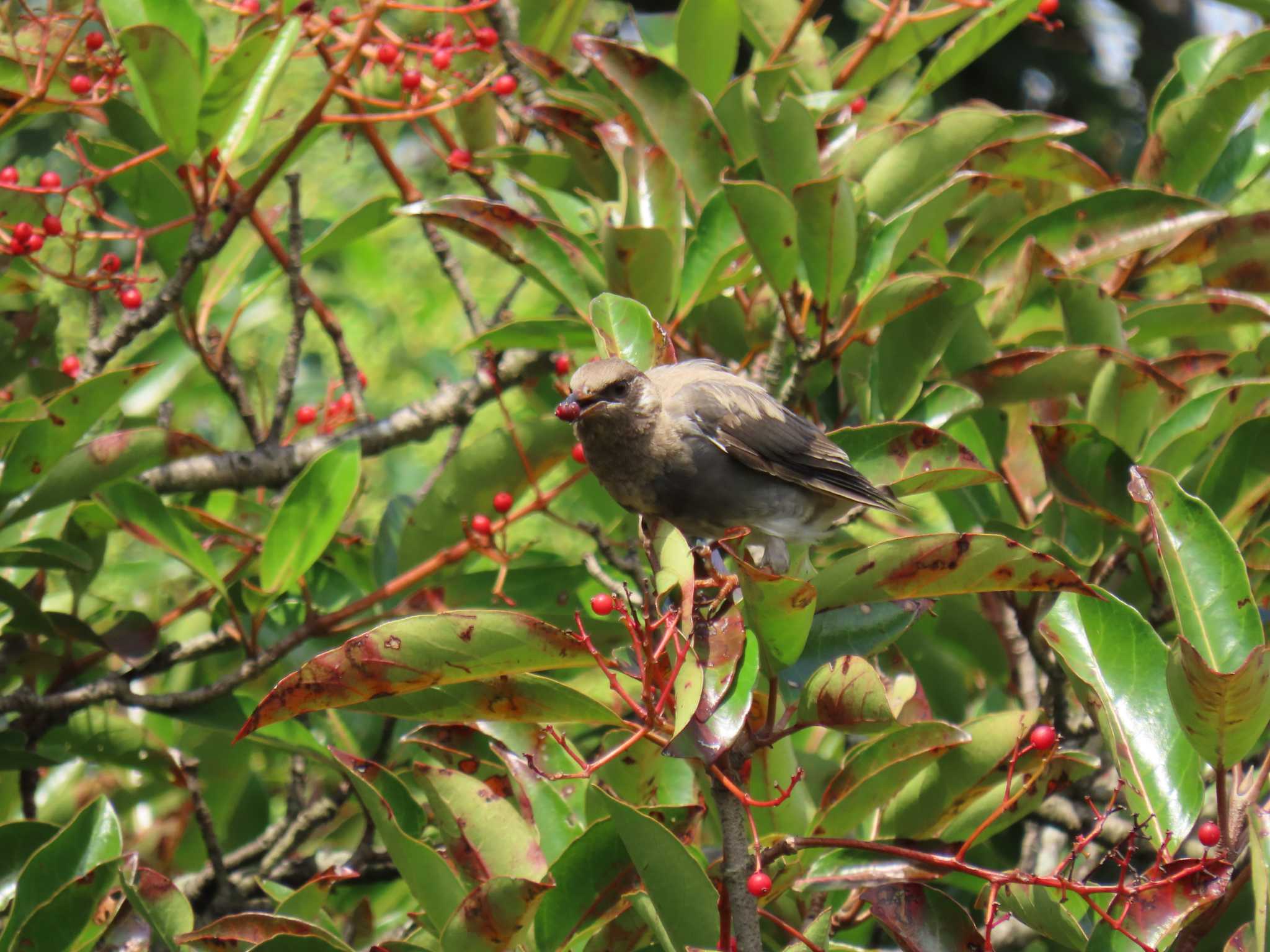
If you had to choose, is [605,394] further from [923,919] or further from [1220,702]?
[1220,702]

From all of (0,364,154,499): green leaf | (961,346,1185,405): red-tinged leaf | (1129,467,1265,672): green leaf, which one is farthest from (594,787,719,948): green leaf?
(961,346,1185,405): red-tinged leaf

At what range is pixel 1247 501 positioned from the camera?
2779 mm

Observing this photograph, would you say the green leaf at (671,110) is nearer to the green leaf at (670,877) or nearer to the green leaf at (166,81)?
the green leaf at (166,81)

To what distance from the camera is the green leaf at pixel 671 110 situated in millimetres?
3115

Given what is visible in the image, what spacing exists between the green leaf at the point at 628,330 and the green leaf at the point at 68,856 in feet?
4.05

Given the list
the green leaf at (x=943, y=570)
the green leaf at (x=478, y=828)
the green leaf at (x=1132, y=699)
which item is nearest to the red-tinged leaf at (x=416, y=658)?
the green leaf at (x=478, y=828)

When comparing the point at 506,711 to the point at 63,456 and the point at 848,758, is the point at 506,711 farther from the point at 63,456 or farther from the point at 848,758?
the point at 63,456

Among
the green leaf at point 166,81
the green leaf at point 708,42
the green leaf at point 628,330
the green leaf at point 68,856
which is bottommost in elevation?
the green leaf at point 68,856

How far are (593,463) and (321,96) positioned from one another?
3.37 ft

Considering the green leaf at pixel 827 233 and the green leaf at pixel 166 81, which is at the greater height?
the green leaf at pixel 166 81

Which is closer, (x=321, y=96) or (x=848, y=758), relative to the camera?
(x=848, y=758)

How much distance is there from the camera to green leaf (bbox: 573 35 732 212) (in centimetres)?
312

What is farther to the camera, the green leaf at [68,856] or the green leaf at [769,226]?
the green leaf at [769,226]

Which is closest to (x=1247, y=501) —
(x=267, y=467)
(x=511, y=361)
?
(x=511, y=361)
